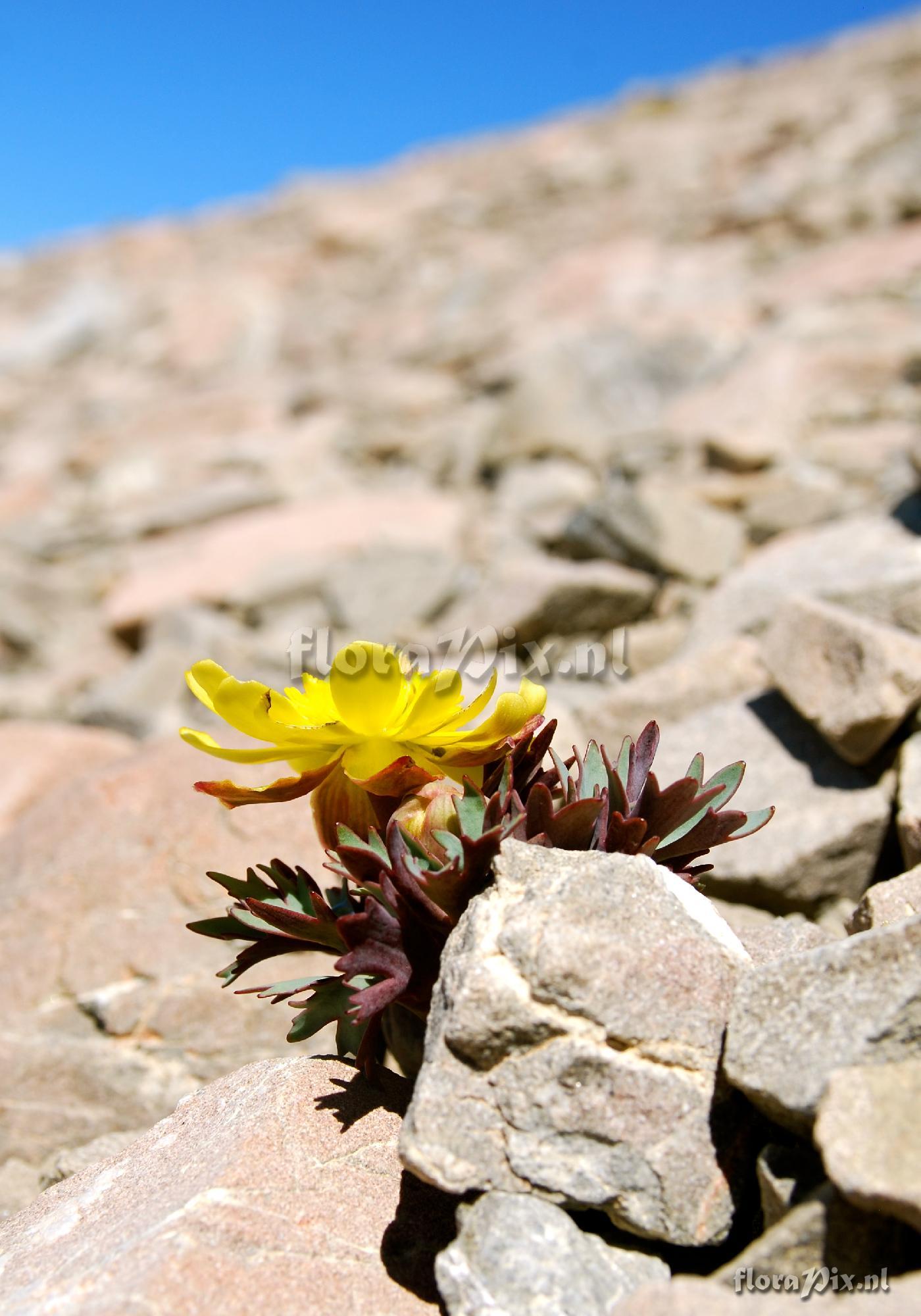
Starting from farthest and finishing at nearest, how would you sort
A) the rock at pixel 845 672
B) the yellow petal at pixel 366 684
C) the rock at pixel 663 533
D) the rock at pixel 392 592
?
1. the rock at pixel 392 592
2. the rock at pixel 663 533
3. the rock at pixel 845 672
4. the yellow petal at pixel 366 684

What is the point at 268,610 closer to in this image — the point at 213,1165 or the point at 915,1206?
the point at 213,1165

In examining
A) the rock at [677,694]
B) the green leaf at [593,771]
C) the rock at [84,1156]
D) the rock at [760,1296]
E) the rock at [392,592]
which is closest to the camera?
the rock at [760,1296]

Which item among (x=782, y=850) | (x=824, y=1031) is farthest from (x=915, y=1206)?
(x=782, y=850)

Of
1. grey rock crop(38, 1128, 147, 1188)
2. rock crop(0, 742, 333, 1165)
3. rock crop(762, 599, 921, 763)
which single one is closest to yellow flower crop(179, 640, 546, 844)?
grey rock crop(38, 1128, 147, 1188)

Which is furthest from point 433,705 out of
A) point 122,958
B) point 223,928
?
point 122,958

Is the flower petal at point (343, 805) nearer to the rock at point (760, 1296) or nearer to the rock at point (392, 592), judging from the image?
the rock at point (760, 1296)

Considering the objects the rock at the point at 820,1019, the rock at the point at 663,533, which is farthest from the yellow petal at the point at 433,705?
the rock at the point at 663,533
